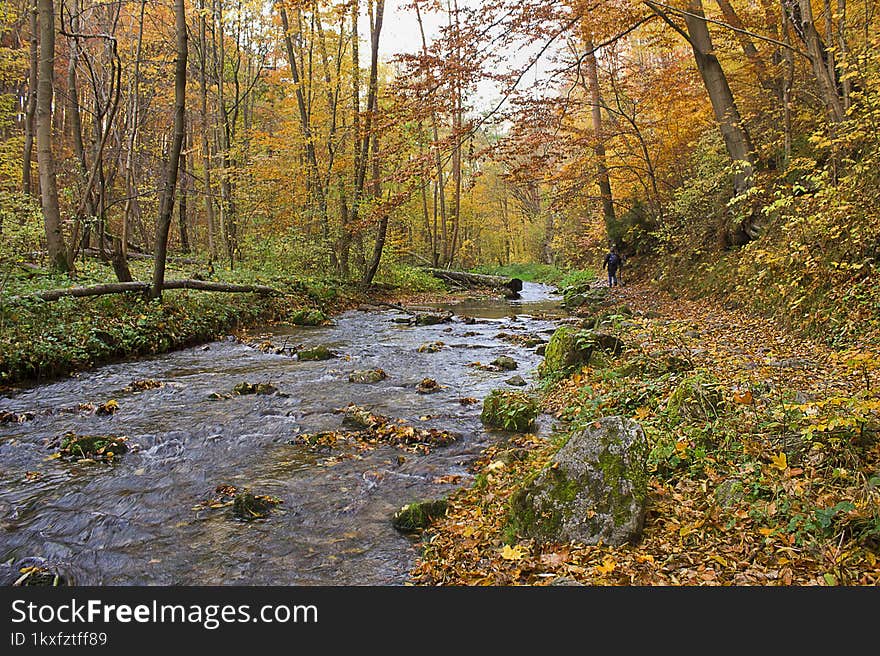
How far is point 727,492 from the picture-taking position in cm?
379

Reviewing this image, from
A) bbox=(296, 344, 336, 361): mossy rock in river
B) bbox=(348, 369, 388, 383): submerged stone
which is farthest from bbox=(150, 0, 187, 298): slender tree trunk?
bbox=(348, 369, 388, 383): submerged stone

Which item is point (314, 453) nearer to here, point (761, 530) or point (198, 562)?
point (198, 562)

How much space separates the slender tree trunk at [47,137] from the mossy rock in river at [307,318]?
17.4 ft

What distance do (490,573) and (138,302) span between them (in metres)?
10.5

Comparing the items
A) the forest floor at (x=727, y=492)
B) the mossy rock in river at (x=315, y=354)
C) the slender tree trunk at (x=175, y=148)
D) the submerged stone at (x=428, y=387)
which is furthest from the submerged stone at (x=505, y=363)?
the slender tree trunk at (x=175, y=148)

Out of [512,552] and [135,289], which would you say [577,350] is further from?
[135,289]

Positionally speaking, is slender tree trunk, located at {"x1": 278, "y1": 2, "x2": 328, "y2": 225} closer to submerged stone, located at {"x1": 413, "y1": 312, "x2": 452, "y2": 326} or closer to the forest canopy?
the forest canopy

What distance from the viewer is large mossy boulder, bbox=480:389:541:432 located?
6.56 meters

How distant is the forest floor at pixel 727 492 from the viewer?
3.12m

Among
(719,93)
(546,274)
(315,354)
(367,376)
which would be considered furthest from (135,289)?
(546,274)

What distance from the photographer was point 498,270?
1766 inches

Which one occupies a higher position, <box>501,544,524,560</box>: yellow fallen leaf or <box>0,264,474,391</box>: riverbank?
<box>0,264,474,391</box>: riverbank

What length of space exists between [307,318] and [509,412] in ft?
32.6

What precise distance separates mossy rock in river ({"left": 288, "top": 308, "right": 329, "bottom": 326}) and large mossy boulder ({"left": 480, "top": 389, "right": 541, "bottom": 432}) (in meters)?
9.07
